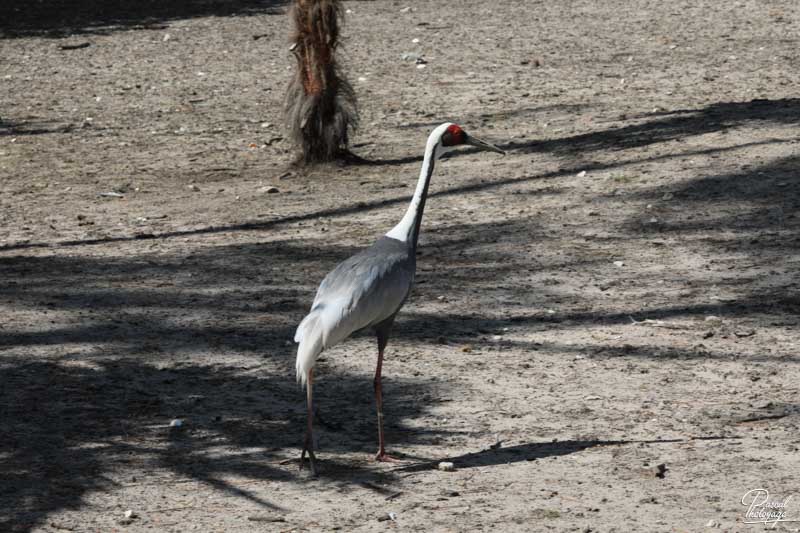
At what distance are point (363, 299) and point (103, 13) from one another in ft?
49.0

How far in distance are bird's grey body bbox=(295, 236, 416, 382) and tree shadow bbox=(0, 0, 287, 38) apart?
42.6ft

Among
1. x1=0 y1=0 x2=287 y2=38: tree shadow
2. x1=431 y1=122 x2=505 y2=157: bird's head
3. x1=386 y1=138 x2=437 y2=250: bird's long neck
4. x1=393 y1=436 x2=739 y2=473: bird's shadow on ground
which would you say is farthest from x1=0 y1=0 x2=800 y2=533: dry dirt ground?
x1=0 y1=0 x2=287 y2=38: tree shadow

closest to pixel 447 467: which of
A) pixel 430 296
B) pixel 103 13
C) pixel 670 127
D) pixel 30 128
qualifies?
pixel 430 296

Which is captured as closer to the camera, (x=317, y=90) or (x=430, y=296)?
(x=430, y=296)

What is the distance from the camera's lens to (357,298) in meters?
5.16

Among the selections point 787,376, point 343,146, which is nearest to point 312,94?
point 343,146

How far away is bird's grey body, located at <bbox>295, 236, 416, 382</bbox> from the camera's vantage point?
16.8 ft

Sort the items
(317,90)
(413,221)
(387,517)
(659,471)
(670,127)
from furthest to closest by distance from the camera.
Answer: (670,127) → (317,90) → (413,221) → (659,471) → (387,517)

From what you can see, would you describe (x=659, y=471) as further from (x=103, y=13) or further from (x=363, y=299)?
(x=103, y=13)

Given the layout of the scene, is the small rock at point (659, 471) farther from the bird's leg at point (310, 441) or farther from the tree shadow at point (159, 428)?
the bird's leg at point (310, 441)

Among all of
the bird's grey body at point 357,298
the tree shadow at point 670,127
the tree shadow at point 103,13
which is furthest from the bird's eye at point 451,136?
the tree shadow at point 103,13

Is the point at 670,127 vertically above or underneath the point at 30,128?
above

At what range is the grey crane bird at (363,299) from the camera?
16.8ft

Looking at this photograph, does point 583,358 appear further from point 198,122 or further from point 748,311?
point 198,122
